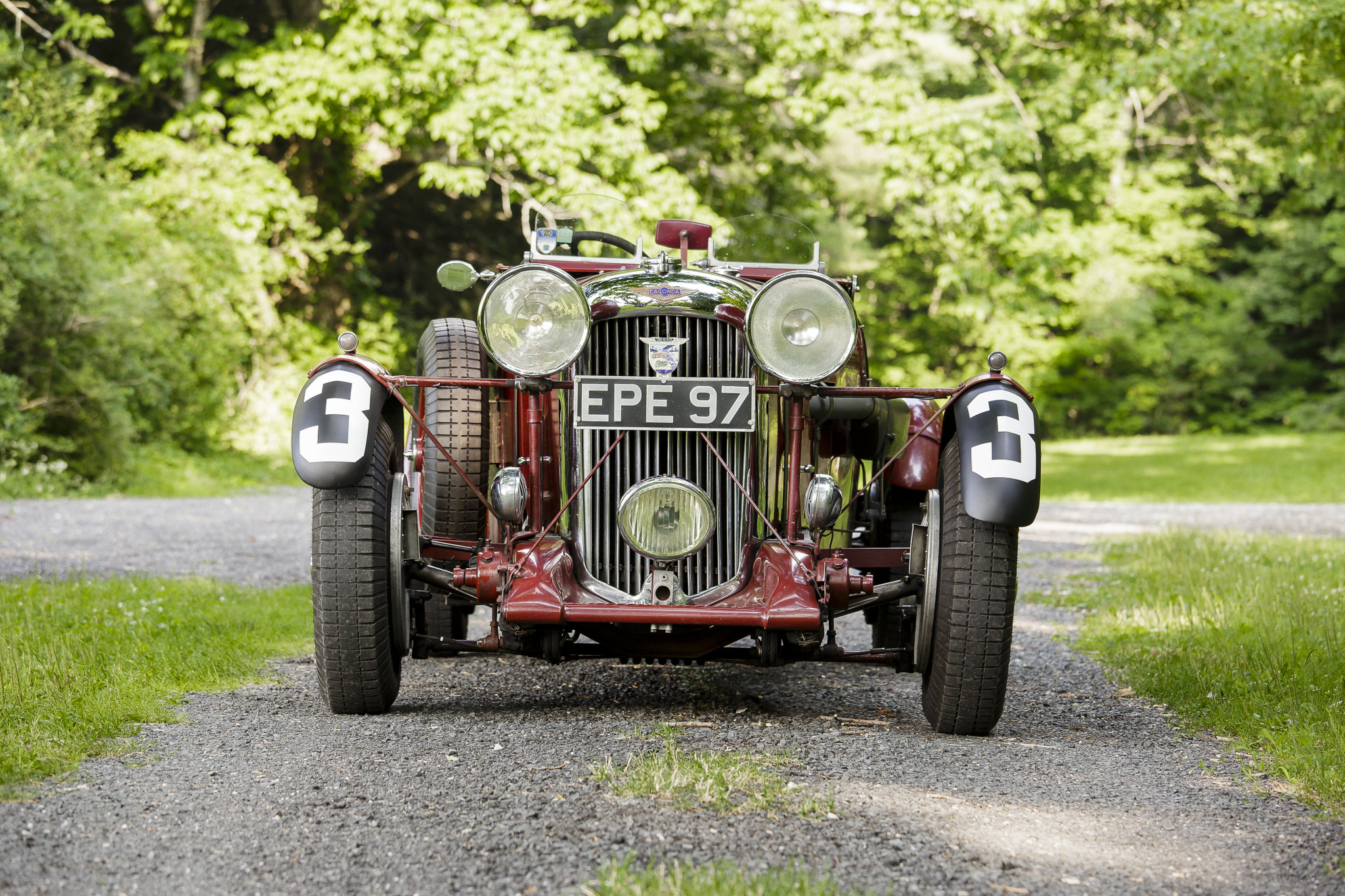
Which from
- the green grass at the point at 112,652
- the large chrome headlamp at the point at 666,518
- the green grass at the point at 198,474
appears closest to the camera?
the green grass at the point at 112,652

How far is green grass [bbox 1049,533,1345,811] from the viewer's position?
149 inches

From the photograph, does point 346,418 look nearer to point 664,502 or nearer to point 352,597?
point 352,597

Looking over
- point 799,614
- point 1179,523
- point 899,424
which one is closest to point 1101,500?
point 1179,523

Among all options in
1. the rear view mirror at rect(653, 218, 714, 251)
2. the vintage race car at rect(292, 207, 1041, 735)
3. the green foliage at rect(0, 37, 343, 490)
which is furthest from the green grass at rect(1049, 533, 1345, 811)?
the green foliage at rect(0, 37, 343, 490)

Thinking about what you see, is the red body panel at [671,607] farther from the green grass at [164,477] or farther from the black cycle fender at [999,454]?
the green grass at [164,477]

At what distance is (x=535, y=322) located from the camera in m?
4.07

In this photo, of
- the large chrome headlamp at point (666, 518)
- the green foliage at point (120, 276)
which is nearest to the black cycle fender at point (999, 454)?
the large chrome headlamp at point (666, 518)

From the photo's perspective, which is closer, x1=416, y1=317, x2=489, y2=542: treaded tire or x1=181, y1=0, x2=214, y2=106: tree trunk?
x1=416, y1=317, x2=489, y2=542: treaded tire

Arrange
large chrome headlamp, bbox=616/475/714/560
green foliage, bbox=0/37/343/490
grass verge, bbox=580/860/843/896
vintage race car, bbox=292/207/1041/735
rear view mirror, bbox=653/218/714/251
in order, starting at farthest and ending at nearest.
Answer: green foliage, bbox=0/37/343/490
rear view mirror, bbox=653/218/714/251
large chrome headlamp, bbox=616/475/714/560
vintage race car, bbox=292/207/1041/735
grass verge, bbox=580/860/843/896

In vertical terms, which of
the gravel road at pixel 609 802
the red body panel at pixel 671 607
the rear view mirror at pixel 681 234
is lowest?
the gravel road at pixel 609 802

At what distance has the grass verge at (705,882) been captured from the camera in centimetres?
240

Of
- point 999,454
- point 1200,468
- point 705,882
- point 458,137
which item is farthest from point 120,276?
point 1200,468

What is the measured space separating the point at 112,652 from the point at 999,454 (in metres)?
3.32

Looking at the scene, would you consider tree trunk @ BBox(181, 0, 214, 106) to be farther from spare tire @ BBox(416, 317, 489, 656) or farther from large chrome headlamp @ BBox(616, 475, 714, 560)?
large chrome headlamp @ BBox(616, 475, 714, 560)
